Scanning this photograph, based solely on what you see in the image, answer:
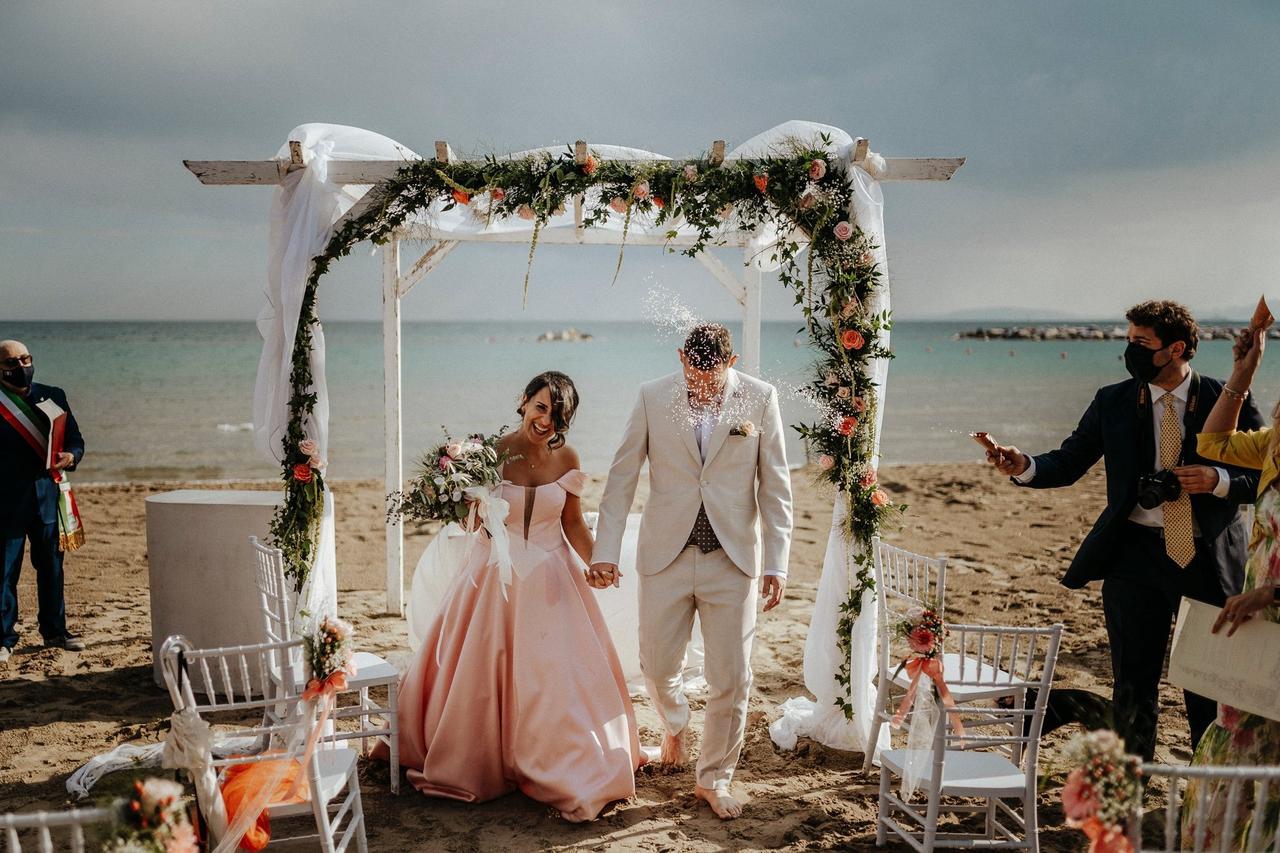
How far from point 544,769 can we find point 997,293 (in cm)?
5086

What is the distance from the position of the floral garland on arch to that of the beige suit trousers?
0.92 m

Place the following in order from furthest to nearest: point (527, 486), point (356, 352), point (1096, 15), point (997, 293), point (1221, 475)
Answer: point (997, 293) < point (356, 352) < point (1096, 15) < point (527, 486) < point (1221, 475)

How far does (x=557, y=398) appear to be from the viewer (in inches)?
172

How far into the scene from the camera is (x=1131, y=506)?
3.89m

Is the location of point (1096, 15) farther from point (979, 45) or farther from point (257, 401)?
point (257, 401)

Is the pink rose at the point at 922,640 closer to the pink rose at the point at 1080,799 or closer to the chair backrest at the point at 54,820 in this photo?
the pink rose at the point at 1080,799

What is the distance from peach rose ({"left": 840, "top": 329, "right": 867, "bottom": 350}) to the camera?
15.1 ft

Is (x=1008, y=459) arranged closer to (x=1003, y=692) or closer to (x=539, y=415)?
(x=1003, y=692)

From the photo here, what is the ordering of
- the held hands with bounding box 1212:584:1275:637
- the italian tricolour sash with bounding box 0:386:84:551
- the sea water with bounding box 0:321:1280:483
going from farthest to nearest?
the sea water with bounding box 0:321:1280:483 < the italian tricolour sash with bounding box 0:386:84:551 < the held hands with bounding box 1212:584:1275:637

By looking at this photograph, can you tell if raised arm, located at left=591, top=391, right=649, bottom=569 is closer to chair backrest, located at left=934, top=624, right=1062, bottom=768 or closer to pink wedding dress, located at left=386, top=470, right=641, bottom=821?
pink wedding dress, located at left=386, top=470, right=641, bottom=821

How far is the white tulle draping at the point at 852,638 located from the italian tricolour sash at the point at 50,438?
495 centimetres

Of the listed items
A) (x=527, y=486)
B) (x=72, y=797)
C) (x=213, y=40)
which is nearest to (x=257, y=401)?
(x=527, y=486)

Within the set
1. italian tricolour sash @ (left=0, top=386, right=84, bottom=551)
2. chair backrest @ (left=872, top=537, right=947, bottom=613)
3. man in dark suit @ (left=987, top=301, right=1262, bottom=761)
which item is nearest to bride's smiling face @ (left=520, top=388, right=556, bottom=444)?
chair backrest @ (left=872, top=537, right=947, bottom=613)

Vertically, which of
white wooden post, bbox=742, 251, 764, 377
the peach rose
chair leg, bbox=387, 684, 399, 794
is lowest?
chair leg, bbox=387, 684, 399, 794
